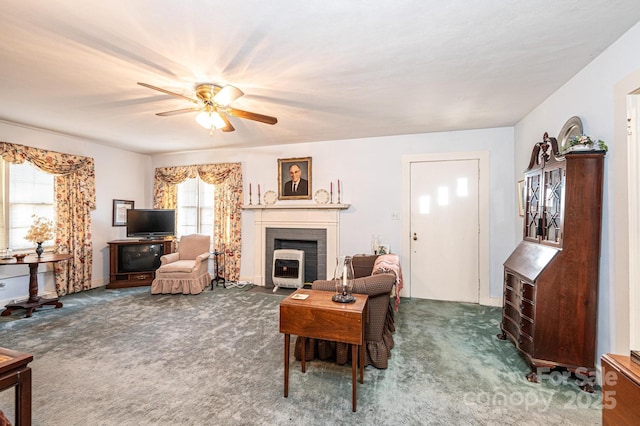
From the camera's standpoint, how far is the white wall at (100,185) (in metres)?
3.78

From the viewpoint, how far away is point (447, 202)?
404cm

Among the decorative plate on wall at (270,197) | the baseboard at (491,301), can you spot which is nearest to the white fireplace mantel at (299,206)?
the decorative plate on wall at (270,197)

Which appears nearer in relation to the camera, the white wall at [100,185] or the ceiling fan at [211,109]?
the ceiling fan at [211,109]

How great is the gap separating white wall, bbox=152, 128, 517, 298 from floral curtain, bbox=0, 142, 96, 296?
7.09ft

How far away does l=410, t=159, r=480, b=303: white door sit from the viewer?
3.95 m

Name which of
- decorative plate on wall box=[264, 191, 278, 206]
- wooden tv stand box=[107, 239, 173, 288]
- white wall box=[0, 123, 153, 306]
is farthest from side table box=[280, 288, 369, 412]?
white wall box=[0, 123, 153, 306]

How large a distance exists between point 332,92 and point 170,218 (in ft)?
13.5

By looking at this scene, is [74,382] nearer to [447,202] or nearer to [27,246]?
[27,246]

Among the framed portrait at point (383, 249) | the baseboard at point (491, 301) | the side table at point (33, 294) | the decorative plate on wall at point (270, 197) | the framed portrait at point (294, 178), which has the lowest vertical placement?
the baseboard at point (491, 301)

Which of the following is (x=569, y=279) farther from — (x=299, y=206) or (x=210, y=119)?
(x=299, y=206)

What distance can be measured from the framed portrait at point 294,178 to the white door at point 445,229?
1.71 meters

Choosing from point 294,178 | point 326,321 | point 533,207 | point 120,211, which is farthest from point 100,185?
point 533,207

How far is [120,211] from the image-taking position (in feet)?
17.0

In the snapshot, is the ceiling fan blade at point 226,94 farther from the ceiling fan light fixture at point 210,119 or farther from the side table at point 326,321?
the side table at point 326,321
